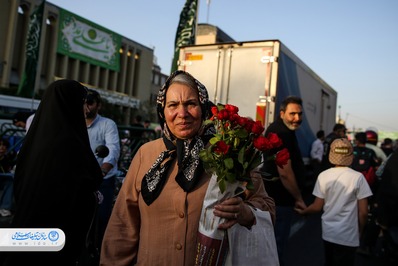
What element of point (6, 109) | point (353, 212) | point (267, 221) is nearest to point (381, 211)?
point (353, 212)

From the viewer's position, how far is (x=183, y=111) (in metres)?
1.94

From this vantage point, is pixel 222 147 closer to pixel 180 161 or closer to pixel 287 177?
pixel 180 161

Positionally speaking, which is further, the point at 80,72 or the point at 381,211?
the point at 80,72

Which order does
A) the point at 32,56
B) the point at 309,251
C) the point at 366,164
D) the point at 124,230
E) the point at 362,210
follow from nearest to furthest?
the point at 124,230 → the point at 362,210 → the point at 309,251 → the point at 366,164 → the point at 32,56

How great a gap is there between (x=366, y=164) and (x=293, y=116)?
3293 mm

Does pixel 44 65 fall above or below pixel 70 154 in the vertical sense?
above

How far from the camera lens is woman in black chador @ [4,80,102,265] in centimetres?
219

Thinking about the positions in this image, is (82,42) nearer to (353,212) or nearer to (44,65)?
(44,65)

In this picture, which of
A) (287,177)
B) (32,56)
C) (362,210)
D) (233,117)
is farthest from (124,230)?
(32,56)

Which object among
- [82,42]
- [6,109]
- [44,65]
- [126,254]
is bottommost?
[126,254]

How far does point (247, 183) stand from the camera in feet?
5.30

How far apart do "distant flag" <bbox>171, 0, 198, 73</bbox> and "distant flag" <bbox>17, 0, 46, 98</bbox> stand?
692 centimetres

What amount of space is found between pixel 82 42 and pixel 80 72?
345cm
